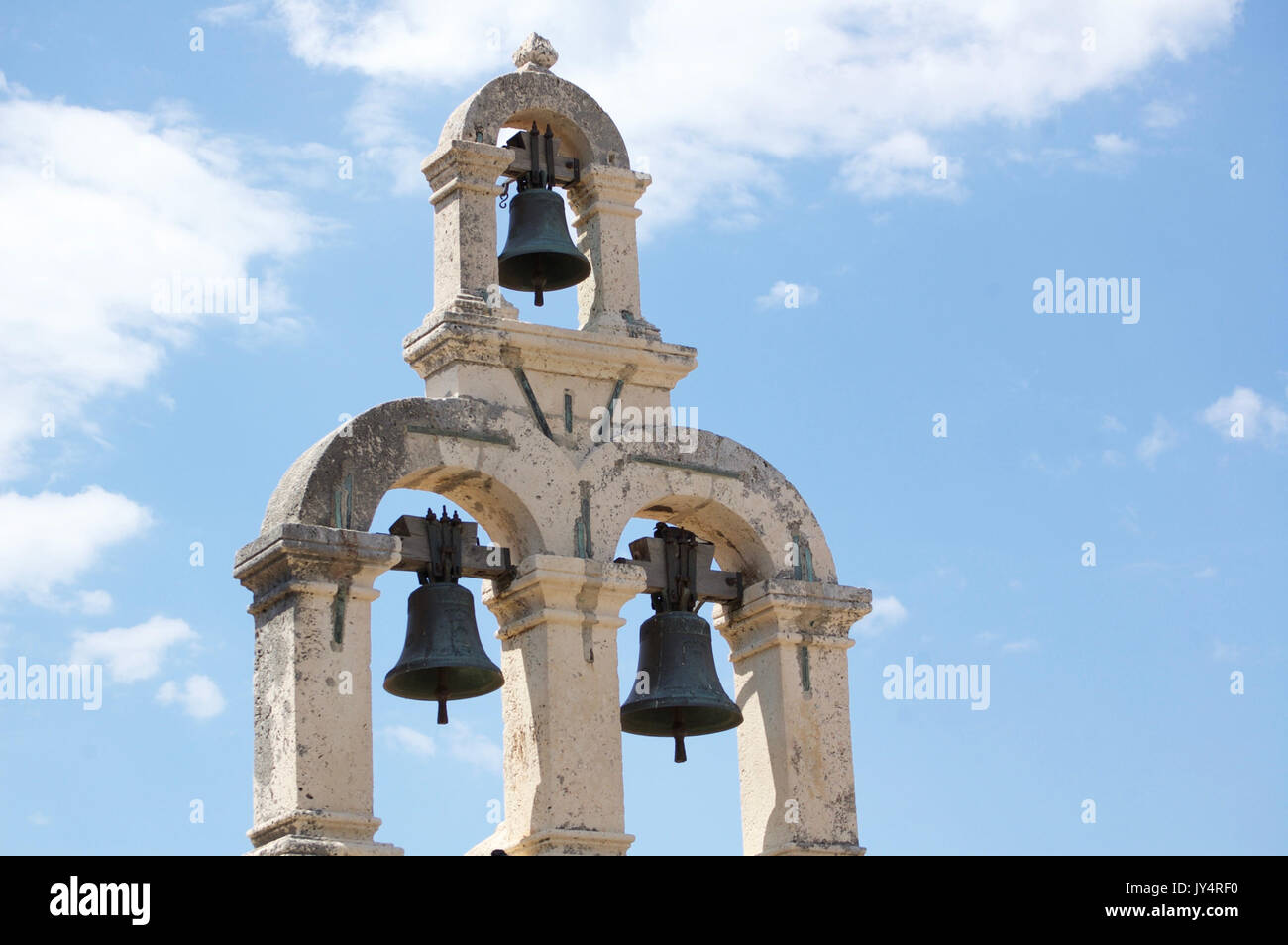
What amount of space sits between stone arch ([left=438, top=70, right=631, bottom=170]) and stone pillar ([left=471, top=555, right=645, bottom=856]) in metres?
2.78

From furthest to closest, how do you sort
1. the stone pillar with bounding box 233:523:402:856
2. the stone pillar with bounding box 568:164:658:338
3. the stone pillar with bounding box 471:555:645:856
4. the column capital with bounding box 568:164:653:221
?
the column capital with bounding box 568:164:653:221 → the stone pillar with bounding box 568:164:658:338 → the stone pillar with bounding box 471:555:645:856 → the stone pillar with bounding box 233:523:402:856

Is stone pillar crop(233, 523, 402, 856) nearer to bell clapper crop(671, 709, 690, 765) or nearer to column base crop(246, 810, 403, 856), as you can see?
column base crop(246, 810, 403, 856)

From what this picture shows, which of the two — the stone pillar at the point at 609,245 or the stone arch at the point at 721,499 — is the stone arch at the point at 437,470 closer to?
the stone arch at the point at 721,499

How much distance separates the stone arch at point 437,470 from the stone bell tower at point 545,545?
1 centimetres

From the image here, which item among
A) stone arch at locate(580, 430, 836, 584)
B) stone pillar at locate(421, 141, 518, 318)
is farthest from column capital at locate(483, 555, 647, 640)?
stone pillar at locate(421, 141, 518, 318)

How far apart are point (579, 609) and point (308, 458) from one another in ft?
6.02

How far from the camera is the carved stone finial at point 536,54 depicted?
15758 mm

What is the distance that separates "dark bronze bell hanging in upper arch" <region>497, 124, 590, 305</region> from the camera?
15523mm
